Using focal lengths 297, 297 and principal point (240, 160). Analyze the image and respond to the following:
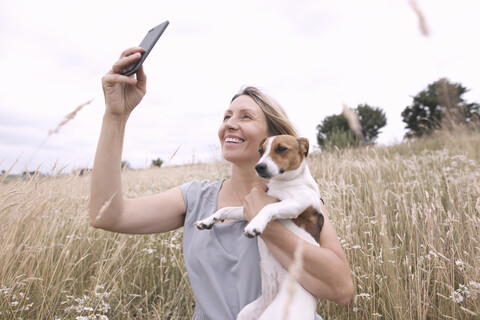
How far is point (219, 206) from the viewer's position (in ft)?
7.32

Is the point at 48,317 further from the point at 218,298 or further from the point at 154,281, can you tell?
the point at 218,298

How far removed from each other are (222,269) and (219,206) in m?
0.47

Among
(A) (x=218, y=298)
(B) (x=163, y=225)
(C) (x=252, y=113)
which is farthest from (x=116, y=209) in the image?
(C) (x=252, y=113)

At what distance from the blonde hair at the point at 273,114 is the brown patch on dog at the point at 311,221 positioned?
82 cm

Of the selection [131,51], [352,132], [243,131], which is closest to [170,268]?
[243,131]

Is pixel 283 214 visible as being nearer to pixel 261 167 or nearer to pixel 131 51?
pixel 261 167

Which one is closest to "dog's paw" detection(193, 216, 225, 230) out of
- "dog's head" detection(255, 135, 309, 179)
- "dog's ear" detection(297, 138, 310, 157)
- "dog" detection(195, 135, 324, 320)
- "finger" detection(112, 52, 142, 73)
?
"dog" detection(195, 135, 324, 320)

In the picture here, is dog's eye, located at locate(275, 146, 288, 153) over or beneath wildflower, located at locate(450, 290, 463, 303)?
over

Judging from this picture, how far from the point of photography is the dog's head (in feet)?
5.71

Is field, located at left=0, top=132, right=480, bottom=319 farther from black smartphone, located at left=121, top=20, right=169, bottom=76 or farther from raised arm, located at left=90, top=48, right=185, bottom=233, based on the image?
black smartphone, located at left=121, top=20, right=169, bottom=76

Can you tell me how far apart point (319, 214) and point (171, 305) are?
5.72 ft

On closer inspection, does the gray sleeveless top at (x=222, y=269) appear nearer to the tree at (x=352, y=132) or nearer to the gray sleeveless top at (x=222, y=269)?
the gray sleeveless top at (x=222, y=269)

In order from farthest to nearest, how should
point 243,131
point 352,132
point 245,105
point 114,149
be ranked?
point 352,132
point 245,105
point 243,131
point 114,149

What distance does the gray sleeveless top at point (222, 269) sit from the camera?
1.84 metres
